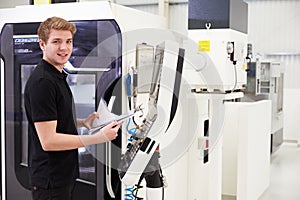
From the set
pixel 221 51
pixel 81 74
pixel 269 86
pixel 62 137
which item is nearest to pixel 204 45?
pixel 221 51

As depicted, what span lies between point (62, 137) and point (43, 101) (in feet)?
0.69

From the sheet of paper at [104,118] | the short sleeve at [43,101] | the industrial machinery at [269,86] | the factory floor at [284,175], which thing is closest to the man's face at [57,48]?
the short sleeve at [43,101]

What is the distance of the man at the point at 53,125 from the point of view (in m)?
2.09

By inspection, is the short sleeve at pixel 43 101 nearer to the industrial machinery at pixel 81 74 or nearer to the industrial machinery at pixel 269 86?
the industrial machinery at pixel 81 74

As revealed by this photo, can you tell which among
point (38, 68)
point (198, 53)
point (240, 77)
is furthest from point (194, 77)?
point (38, 68)

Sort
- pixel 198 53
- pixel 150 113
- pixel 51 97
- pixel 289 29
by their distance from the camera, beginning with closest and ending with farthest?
pixel 51 97, pixel 150 113, pixel 198 53, pixel 289 29

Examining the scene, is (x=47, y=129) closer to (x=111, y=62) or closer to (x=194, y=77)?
(x=111, y=62)

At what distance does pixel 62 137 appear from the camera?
7.01 ft

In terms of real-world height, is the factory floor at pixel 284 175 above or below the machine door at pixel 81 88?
below

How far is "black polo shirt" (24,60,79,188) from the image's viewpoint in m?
2.08

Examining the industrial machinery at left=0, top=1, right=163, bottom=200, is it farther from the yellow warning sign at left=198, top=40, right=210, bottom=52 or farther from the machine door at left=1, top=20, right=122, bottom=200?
the yellow warning sign at left=198, top=40, right=210, bottom=52

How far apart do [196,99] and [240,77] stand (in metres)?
0.77

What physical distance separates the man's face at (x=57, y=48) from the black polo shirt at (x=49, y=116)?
4 cm

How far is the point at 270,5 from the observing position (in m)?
8.48
